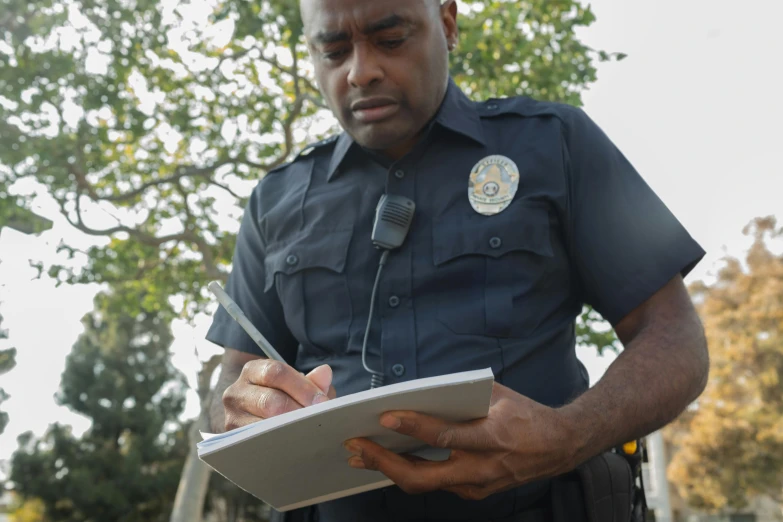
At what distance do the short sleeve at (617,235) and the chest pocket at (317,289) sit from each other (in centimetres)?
56

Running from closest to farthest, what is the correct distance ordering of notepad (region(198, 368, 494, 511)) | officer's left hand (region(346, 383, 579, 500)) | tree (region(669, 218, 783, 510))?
1. notepad (region(198, 368, 494, 511))
2. officer's left hand (region(346, 383, 579, 500))
3. tree (region(669, 218, 783, 510))

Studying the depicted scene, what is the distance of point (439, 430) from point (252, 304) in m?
1.03

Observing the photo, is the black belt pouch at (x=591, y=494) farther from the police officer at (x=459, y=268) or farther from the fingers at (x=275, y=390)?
the fingers at (x=275, y=390)

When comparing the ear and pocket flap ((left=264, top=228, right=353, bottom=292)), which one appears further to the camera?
the ear

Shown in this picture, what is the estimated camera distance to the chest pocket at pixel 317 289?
2121 mm

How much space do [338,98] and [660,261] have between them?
88cm

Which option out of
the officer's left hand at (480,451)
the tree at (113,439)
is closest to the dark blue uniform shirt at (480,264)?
the officer's left hand at (480,451)

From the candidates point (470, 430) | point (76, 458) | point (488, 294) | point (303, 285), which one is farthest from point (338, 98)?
point (76, 458)

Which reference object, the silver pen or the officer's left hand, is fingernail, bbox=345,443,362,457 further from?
the silver pen

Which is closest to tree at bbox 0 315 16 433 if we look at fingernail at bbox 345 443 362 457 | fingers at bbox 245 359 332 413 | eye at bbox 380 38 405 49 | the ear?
the ear

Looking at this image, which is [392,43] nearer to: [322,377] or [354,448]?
[322,377]

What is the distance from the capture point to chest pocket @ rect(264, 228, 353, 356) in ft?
6.96

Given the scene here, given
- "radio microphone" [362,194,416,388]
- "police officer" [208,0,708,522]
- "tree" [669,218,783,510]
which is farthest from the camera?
"tree" [669,218,783,510]

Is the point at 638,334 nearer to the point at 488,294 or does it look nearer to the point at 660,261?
the point at 660,261
